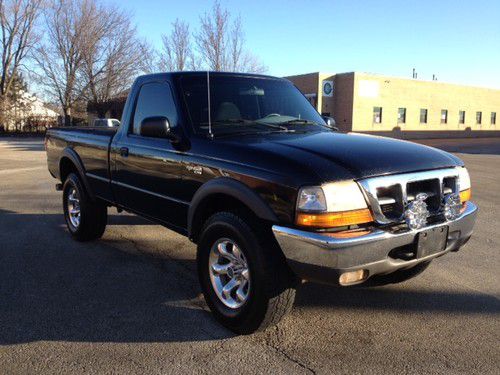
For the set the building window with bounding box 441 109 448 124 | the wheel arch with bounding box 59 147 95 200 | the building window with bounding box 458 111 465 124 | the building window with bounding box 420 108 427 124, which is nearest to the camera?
the wheel arch with bounding box 59 147 95 200

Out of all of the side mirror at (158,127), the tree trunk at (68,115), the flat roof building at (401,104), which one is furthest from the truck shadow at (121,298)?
→ the tree trunk at (68,115)

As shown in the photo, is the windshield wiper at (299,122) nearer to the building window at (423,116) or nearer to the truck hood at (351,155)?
the truck hood at (351,155)

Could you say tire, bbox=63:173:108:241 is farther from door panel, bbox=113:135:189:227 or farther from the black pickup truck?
the black pickup truck

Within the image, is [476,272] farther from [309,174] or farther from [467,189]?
[309,174]

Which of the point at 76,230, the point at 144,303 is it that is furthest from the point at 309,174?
the point at 76,230

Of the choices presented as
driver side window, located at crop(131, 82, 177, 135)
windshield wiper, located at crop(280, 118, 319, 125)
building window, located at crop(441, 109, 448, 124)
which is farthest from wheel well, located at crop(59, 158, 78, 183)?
building window, located at crop(441, 109, 448, 124)

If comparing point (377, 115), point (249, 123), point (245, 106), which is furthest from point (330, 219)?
point (377, 115)

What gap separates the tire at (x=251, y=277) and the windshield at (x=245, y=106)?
0.93 metres

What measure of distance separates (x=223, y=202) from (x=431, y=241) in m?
1.57

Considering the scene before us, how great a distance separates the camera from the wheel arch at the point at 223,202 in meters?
3.20

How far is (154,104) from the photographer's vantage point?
4617 mm

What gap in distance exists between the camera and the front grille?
3.06 m

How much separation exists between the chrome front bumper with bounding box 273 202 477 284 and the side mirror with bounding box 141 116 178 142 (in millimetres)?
1383

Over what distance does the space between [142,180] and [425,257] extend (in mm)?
2678
